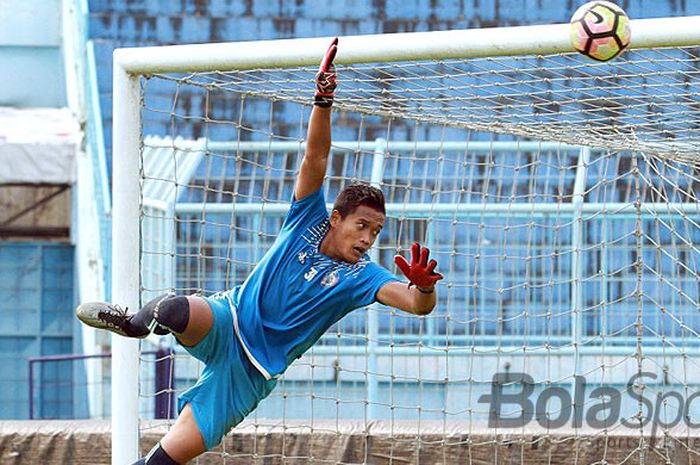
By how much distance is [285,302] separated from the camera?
223 inches

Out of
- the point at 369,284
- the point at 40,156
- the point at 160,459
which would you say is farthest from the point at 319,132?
the point at 40,156

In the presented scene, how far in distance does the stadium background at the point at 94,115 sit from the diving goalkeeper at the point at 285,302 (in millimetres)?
7062

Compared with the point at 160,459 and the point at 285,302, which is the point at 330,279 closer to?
the point at 285,302

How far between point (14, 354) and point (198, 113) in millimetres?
3194

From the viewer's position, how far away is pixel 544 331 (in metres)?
9.70

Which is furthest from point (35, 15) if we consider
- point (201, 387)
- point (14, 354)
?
point (201, 387)

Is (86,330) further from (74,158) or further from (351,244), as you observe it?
(351,244)

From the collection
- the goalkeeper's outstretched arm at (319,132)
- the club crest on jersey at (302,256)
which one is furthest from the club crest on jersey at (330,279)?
the goalkeeper's outstretched arm at (319,132)

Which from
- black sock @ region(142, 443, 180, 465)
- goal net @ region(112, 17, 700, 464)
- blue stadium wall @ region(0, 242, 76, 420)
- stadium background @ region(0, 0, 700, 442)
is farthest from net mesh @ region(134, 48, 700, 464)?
blue stadium wall @ region(0, 242, 76, 420)

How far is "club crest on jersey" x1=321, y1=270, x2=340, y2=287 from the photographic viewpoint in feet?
18.5

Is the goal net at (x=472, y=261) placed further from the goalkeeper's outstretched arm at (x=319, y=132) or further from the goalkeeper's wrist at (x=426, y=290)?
the goalkeeper's wrist at (x=426, y=290)

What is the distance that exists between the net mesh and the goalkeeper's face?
115cm

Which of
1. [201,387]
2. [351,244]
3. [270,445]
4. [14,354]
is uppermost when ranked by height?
[351,244]

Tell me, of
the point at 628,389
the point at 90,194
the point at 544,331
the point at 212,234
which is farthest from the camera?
the point at 90,194
